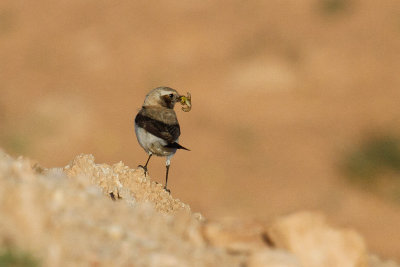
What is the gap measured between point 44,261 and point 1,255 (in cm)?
19

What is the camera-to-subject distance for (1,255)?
3312 mm

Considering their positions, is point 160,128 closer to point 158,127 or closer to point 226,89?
point 158,127

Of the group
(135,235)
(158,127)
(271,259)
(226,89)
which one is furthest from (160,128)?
(226,89)

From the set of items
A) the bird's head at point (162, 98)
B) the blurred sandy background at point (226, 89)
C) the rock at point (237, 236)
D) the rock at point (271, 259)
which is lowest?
the rock at point (271, 259)

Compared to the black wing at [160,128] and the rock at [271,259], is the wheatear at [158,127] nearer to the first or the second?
the black wing at [160,128]

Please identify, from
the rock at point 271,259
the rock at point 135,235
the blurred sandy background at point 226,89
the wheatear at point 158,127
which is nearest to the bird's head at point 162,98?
the wheatear at point 158,127

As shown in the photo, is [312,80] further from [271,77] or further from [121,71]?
[121,71]

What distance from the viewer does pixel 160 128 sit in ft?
28.5

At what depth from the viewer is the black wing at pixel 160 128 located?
28.3ft

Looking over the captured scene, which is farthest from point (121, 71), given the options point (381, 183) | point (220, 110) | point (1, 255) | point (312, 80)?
point (1, 255)

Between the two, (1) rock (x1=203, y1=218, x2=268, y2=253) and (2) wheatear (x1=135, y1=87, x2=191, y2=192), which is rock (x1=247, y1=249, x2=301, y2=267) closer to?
(1) rock (x1=203, y1=218, x2=268, y2=253)

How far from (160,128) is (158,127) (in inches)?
1.0

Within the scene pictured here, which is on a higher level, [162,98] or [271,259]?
[162,98]

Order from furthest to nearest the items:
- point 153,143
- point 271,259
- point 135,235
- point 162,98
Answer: point 162,98
point 153,143
point 135,235
point 271,259
